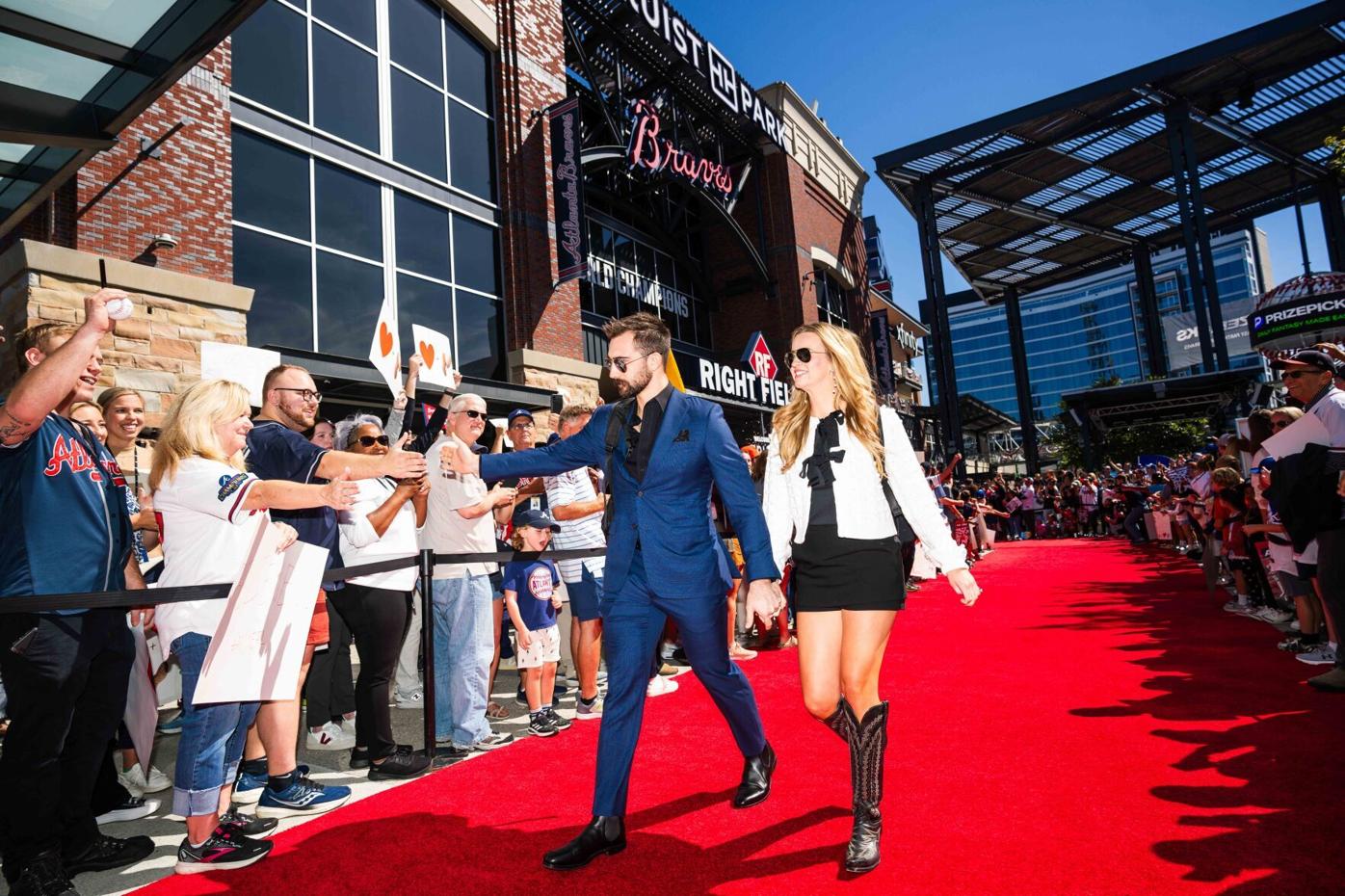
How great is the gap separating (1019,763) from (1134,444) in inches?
1580

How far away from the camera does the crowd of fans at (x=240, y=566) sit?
112 inches

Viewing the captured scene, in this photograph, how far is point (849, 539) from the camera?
3.00 m

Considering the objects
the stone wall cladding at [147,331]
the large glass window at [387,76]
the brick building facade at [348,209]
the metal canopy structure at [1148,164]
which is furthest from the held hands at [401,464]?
the metal canopy structure at [1148,164]

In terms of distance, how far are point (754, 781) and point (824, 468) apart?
153cm

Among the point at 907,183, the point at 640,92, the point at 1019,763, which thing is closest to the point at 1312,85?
the point at 907,183

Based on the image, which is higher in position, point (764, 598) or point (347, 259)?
point (347, 259)

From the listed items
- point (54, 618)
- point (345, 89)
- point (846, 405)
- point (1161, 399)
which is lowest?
point (54, 618)

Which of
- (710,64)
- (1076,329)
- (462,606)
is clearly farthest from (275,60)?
(1076,329)

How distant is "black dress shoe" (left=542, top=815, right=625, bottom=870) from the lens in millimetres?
2906

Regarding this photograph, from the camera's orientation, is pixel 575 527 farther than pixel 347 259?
No

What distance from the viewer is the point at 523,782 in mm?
4047

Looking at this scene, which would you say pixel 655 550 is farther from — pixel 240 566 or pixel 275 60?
pixel 275 60

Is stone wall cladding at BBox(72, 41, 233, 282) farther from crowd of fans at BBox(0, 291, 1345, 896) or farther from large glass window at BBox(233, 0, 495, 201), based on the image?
crowd of fans at BBox(0, 291, 1345, 896)

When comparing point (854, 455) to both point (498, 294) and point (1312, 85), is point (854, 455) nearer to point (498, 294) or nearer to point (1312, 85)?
point (498, 294)
